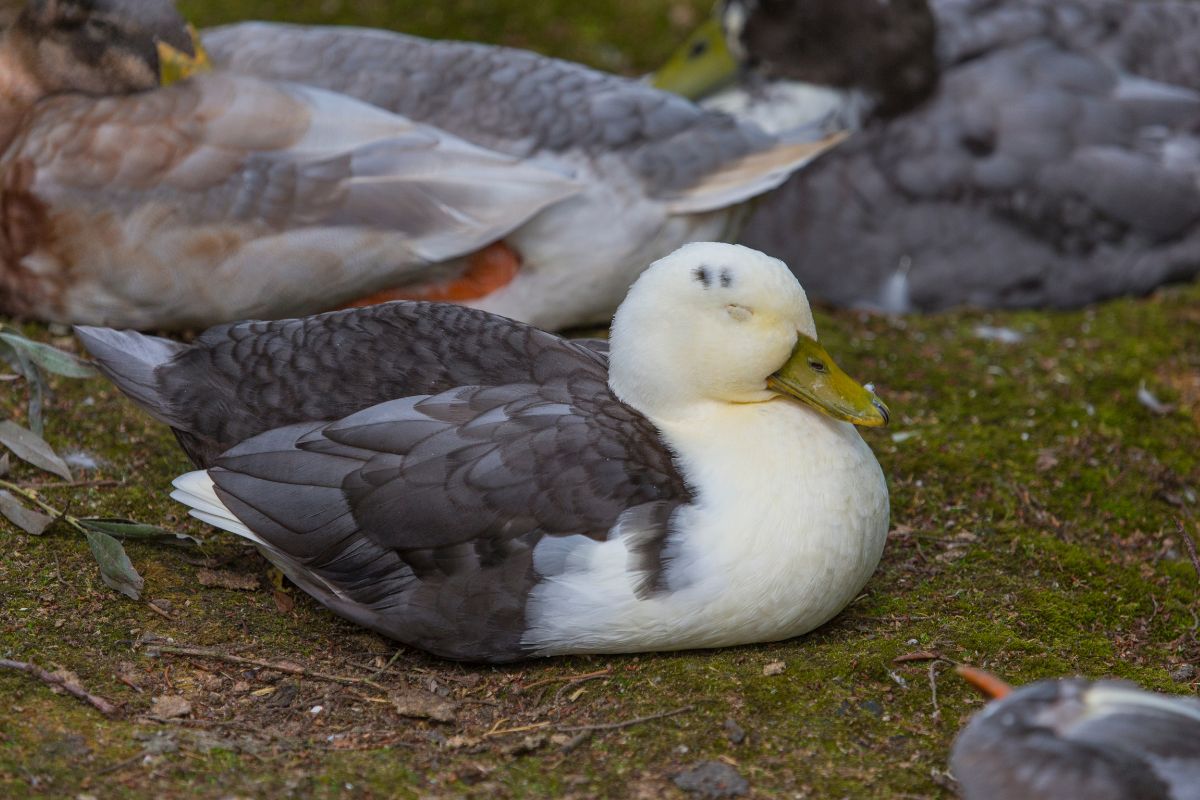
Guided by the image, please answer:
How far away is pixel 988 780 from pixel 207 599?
81.0 inches

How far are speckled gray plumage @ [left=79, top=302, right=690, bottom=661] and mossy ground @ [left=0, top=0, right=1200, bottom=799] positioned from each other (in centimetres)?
23

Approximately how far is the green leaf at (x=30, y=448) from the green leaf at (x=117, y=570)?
55cm

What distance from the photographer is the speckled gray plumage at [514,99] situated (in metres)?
5.35

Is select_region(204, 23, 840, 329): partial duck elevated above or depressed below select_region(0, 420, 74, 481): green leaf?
above

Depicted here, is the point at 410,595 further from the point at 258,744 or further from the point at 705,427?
the point at 705,427

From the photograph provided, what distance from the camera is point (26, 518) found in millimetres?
3947

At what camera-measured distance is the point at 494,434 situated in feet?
11.5

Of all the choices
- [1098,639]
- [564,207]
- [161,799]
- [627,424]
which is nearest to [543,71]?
[564,207]

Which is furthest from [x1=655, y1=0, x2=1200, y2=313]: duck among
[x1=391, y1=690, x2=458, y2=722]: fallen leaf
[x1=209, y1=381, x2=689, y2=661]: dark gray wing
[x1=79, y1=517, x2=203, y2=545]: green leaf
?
[x1=391, y1=690, x2=458, y2=722]: fallen leaf

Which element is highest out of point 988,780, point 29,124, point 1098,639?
point 29,124

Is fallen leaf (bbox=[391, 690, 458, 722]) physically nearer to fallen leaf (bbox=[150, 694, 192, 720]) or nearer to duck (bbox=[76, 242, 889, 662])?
duck (bbox=[76, 242, 889, 662])

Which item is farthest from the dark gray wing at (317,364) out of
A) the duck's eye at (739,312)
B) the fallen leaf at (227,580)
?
the duck's eye at (739,312)

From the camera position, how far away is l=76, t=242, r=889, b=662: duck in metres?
3.40

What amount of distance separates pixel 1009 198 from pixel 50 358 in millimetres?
4064
